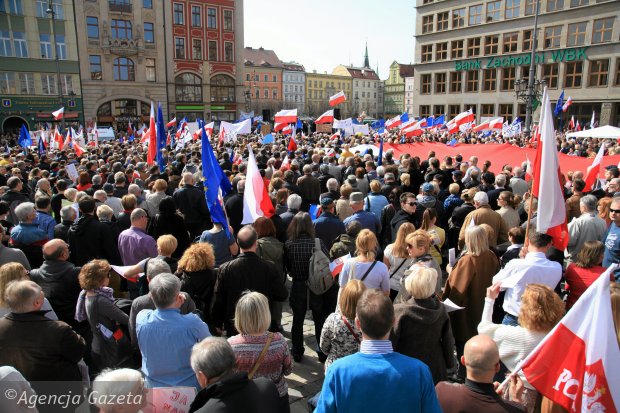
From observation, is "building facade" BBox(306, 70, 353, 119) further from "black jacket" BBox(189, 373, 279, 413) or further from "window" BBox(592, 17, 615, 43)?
"black jacket" BBox(189, 373, 279, 413)

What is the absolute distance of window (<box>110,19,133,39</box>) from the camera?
44156mm

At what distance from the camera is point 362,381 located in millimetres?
2354

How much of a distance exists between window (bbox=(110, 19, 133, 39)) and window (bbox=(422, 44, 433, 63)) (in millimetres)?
32359

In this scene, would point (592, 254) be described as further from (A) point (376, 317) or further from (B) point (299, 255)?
(B) point (299, 255)

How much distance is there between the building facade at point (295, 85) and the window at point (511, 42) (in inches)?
2525

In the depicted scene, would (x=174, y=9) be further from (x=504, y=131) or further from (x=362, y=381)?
(x=362, y=381)

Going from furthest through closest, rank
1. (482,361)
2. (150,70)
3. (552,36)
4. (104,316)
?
1. (150,70)
2. (552,36)
3. (104,316)
4. (482,361)

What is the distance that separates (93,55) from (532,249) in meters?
48.0

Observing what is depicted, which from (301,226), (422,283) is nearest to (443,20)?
(301,226)

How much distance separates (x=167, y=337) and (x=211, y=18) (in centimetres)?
5323

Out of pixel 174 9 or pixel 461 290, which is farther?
pixel 174 9

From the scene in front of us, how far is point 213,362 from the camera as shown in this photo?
2516 mm

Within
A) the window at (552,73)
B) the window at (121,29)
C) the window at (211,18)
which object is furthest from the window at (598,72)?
the window at (121,29)

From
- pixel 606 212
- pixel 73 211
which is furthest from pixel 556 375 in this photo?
pixel 73 211
